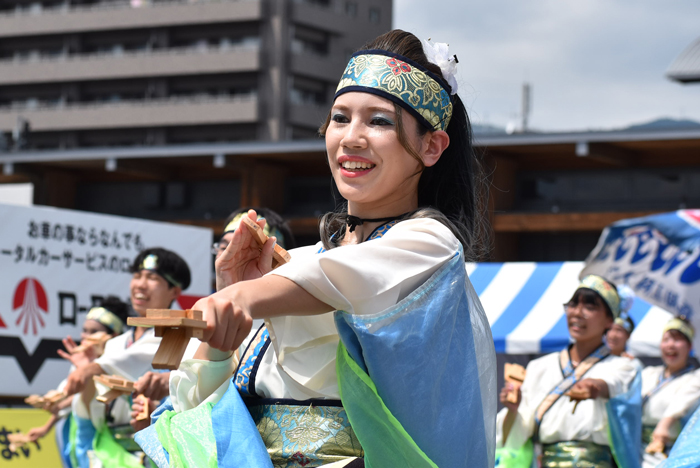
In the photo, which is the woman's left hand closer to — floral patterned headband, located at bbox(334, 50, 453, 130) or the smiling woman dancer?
the smiling woman dancer

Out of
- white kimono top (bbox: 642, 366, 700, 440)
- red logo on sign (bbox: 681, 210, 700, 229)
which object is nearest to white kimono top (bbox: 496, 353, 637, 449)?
red logo on sign (bbox: 681, 210, 700, 229)

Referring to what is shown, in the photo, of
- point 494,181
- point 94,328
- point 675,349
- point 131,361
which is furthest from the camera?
point 494,181

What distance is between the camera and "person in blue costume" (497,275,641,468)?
5301 millimetres

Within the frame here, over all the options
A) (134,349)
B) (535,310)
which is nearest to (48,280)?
(134,349)

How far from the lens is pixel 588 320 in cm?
559

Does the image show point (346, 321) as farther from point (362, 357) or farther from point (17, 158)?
point (17, 158)

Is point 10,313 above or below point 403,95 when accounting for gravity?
below

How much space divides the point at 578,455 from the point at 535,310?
116 inches

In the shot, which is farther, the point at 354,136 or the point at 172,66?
the point at 172,66

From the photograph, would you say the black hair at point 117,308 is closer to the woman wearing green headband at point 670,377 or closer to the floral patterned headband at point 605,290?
the floral patterned headband at point 605,290

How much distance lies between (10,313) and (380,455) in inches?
241

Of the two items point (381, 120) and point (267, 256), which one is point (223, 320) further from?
point (381, 120)

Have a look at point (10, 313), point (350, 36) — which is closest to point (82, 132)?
point (350, 36)

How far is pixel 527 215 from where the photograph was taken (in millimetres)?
16781
